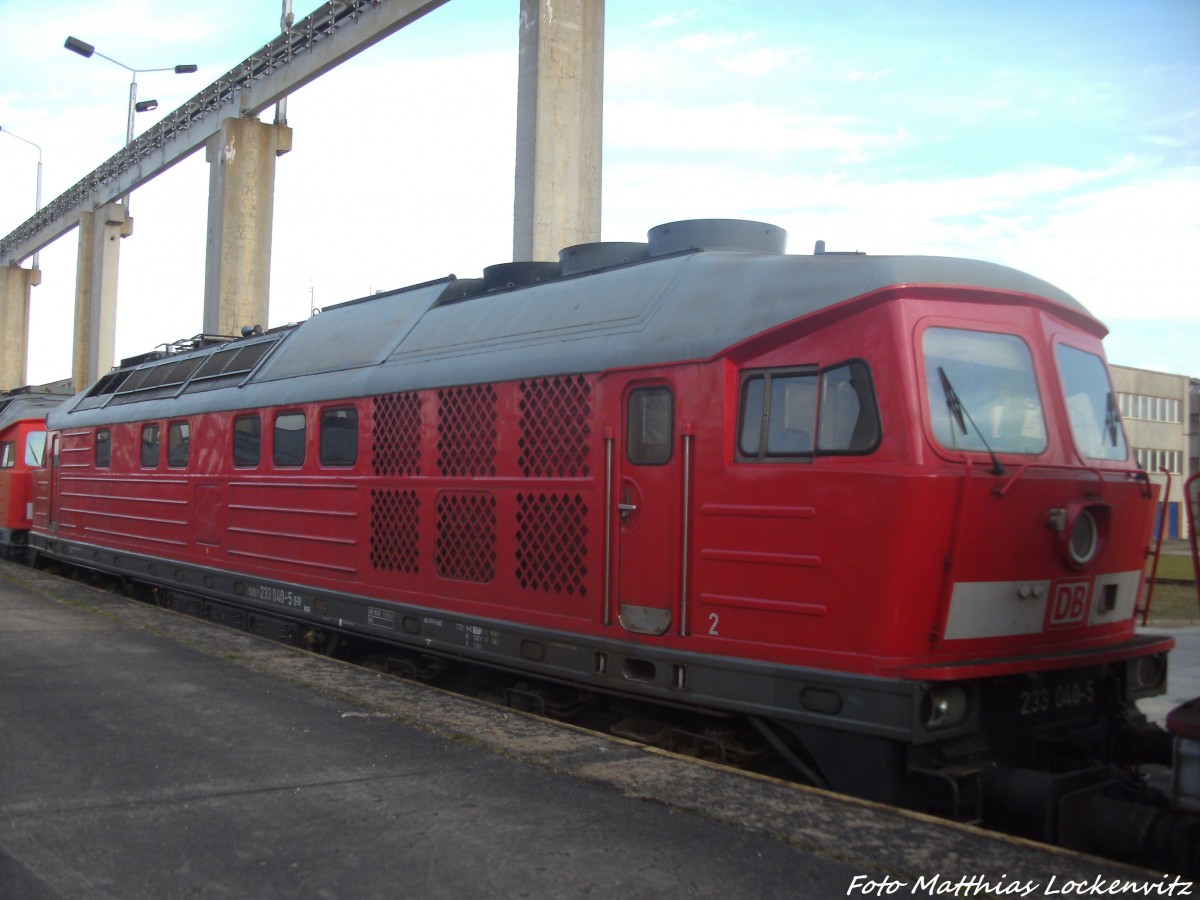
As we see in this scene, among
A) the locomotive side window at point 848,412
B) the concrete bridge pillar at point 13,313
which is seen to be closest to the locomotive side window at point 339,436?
the locomotive side window at point 848,412

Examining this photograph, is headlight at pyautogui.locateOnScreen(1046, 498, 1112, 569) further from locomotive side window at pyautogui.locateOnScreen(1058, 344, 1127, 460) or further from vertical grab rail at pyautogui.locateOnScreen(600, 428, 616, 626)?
vertical grab rail at pyautogui.locateOnScreen(600, 428, 616, 626)

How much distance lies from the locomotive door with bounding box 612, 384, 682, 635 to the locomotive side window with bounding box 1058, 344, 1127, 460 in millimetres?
2160

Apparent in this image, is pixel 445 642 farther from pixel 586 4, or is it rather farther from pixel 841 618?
pixel 586 4

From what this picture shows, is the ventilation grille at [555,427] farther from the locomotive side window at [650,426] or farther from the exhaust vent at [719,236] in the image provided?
the exhaust vent at [719,236]

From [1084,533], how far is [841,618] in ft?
4.90

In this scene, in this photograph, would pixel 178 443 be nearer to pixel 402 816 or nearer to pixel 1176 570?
pixel 402 816

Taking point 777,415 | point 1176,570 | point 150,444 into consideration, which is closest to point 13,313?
point 150,444

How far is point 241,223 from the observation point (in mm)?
24250

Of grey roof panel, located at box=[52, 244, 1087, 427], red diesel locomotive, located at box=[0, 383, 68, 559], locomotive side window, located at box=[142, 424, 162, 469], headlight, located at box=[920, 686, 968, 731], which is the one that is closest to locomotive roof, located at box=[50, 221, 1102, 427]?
grey roof panel, located at box=[52, 244, 1087, 427]

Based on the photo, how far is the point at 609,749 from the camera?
562cm

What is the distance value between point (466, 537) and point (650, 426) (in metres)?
1.96

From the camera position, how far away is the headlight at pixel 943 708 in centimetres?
490

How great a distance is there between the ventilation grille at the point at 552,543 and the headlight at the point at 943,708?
216 centimetres

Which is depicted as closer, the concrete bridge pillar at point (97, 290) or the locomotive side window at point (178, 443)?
the locomotive side window at point (178, 443)
